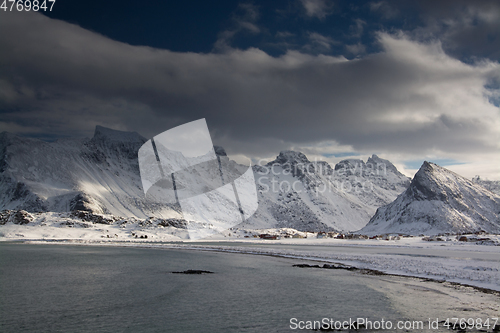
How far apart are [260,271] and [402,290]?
2102cm

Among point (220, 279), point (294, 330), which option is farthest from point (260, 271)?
point (294, 330)

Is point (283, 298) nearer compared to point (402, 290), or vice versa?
point (283, 298)

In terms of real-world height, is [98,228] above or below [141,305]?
below

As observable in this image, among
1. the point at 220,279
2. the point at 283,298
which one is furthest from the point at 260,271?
the point at 283,298

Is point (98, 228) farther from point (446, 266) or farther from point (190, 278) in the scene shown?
point (446, 266)

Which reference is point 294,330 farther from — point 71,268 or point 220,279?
point 71,268

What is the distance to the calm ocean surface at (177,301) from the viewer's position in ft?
68.1

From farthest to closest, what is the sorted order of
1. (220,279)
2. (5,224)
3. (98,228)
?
(98,228) < (5,224) < (220,279)

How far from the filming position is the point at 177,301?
90.8 feet

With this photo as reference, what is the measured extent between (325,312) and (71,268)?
39.6 meters

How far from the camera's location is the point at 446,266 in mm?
47906

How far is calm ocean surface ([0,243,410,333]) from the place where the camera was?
818 inches

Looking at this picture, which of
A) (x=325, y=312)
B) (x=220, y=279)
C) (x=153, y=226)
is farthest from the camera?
(x=153, y=226)

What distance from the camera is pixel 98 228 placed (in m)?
174
